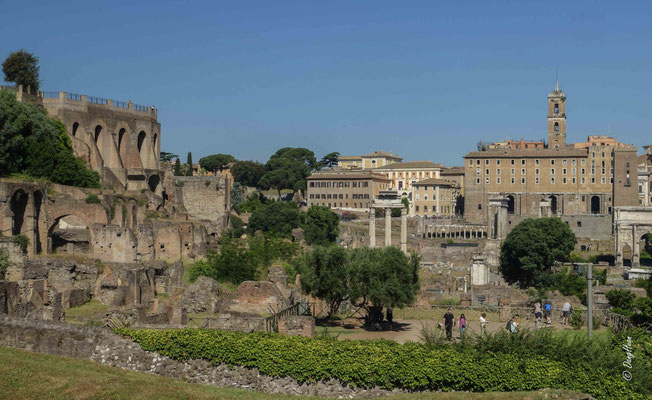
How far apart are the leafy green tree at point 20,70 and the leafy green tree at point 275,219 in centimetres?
2655

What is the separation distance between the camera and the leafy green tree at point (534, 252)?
59344 millimetres

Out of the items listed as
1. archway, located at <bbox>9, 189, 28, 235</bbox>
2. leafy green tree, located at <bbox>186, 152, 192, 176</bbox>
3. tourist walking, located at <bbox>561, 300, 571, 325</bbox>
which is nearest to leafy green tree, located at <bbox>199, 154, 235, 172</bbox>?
leafy green tree, located at <bbox>186, 152, 192, 176</bbox>

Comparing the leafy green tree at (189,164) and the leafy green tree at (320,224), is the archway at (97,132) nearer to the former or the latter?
the leafy green tree at (320,224)

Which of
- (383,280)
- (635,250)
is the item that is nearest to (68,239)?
(383,280)

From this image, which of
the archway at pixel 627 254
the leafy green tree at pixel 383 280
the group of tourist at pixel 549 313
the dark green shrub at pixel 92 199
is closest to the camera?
the leafy green tree at pixel 383 280

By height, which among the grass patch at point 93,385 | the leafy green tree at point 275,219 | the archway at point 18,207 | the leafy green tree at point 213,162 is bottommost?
the grass patch at point 93,385

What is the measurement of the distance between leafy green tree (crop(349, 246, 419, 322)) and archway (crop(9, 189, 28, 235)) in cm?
1650

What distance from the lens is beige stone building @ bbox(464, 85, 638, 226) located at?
111500mm

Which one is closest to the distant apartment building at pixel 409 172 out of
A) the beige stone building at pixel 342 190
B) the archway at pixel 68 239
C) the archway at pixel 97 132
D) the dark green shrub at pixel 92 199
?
the beige stone building at pixel 342 190

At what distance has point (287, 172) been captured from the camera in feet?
404

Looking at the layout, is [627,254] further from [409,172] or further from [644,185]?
[409,172]

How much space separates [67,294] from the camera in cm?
2955

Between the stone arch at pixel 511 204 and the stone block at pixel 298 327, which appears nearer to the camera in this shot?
the stone block at pixel 298 327

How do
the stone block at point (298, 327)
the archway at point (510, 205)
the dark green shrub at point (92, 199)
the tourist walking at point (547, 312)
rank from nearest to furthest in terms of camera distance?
the stone block at point (298, 327) < the tourist walking at point (547, 312) < the dark green shrub at point (92, 199) < the archway at point (510, 205)
